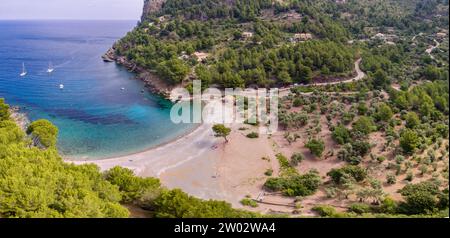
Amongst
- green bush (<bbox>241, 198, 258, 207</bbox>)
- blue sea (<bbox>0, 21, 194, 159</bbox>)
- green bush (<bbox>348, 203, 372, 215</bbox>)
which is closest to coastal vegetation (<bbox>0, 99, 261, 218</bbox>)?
green bush (<bbox>241, 198, 258, 207</bbox>)

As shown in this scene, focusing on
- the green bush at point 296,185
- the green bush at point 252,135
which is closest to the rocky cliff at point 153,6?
the green bush at point 252,135

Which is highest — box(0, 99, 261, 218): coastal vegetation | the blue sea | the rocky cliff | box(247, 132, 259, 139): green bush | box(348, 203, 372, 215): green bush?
the rocky cliff

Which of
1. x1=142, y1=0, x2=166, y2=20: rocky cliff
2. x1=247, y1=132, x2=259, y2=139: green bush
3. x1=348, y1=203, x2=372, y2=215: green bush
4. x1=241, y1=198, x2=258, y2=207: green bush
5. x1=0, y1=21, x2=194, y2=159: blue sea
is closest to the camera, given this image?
x1=348, y1=203, x2=372, y2=215: green bush

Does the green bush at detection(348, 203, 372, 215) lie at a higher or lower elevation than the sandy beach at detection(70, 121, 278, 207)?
lower

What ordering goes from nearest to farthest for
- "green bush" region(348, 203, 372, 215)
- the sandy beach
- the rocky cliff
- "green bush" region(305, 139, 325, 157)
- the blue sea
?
"green bush" region(348, 203, 372, 215)
the sandy beach
"green bush" region(305, 139, 325, 157)
the blue sea
the rocky cliff

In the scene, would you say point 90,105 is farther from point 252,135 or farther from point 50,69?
point 50,69

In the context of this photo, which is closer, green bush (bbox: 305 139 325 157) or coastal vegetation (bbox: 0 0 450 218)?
coastal vegetation (bbox: 0 0 450 218)

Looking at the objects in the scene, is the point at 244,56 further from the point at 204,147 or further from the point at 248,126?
the point at 204,147

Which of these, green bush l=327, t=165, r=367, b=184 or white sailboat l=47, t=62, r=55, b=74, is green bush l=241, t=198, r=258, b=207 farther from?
white sailboat l=47, t=62, r=55, b=74
